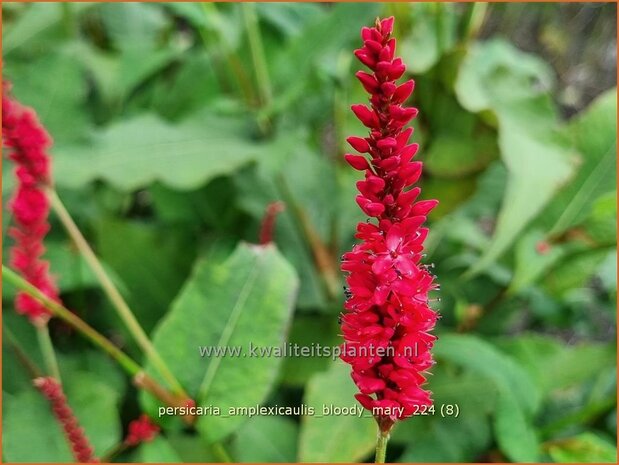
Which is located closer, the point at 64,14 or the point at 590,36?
the point at 64,14

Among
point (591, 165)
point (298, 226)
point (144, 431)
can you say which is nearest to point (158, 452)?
point (144, 431)

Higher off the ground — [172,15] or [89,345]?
[172,15]

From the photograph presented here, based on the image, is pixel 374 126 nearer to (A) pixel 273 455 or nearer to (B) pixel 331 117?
(A) pixel 273 455

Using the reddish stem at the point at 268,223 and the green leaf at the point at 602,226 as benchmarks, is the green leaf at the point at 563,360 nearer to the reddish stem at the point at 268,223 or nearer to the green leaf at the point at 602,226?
the green leaf at the point at 602,226

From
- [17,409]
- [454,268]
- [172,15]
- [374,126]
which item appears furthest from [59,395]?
[172,15]

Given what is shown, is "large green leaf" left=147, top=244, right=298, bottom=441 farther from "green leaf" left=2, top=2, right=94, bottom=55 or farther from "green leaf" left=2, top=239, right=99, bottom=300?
"green leaf" left=2, top=2, right=94, bottom=55

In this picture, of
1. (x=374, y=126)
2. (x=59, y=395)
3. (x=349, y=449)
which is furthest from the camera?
(x=349, y=449)

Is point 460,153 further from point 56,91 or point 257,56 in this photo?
point 56,91

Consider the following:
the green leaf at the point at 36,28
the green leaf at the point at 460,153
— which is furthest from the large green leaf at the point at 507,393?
the green leaf at the point at 36,28
